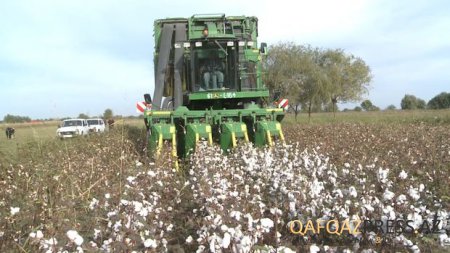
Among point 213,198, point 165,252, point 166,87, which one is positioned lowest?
point 165,252

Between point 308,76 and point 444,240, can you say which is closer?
point 444,240

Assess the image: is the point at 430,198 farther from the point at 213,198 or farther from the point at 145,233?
the point at 145,233

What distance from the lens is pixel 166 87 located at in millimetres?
12320

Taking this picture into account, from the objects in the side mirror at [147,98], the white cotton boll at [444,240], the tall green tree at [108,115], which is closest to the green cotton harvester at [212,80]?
the side mirror at [147,98]

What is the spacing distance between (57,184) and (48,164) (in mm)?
2159

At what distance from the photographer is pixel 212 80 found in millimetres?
11297

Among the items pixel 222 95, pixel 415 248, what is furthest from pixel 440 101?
pixel 415 248

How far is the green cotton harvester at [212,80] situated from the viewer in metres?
9.84

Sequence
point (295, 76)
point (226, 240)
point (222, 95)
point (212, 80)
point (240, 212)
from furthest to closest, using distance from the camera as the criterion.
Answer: point (295, 76) < point (212, 80) < point (222, 95) < point (240, 212) < point (226, 240)

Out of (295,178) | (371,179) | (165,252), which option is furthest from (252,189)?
(165,252)

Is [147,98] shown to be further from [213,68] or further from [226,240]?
[226,240]

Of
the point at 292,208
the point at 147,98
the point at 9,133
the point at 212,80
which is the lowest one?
the point at 292,208

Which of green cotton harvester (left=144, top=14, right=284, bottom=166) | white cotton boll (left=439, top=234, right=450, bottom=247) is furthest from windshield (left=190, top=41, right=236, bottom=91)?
white cotton boll (left=439, top=234, right=450, bottom=247)

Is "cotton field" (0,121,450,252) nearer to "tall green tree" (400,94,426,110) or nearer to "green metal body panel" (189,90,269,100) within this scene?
"green metal body panel" (189,90,269,100)
